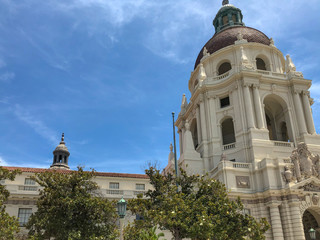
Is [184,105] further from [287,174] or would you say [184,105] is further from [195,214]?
[195,214]

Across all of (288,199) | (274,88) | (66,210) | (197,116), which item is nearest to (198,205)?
(66,210)

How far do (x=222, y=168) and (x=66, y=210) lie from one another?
1661 cm

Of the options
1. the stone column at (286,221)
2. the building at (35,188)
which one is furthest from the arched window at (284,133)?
the building at (35,188)

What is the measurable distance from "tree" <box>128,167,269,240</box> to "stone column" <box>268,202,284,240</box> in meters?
7.98

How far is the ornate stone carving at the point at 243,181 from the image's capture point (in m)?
34.4

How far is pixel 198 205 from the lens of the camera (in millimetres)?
23781

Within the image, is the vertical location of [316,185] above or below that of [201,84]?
below

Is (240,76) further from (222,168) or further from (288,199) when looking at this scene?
(288,199)

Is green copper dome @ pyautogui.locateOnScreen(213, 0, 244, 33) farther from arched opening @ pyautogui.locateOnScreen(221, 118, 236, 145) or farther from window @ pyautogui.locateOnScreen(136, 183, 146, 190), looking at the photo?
window @ pyautogui.locateOnScreen(136, 183, 146, 190)

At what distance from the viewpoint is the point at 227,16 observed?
183 ft

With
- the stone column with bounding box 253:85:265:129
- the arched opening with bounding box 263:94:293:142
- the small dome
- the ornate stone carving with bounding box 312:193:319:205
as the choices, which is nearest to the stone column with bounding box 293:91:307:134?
the arched opening with bounding box 263:94:293:142

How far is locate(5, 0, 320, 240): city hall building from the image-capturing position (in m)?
32.8

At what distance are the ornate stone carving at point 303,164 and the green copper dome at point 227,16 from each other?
90.3ft

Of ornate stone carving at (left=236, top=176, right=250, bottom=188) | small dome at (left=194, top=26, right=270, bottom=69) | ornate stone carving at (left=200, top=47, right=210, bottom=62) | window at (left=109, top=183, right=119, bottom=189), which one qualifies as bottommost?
ornate stone carving at (left=236, top=176, right=250, bottom=188)
